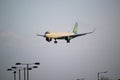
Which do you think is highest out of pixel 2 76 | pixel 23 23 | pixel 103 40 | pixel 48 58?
pixel 23 23

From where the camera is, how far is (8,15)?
4668 millimetres

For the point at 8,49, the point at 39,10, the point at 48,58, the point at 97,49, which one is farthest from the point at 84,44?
the point at 8,49

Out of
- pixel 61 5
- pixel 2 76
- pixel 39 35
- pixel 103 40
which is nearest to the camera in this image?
pixel 2 76

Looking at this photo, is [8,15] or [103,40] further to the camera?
[103,40]

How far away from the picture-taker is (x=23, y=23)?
15.6 ft

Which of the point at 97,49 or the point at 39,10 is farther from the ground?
the point at 39,10

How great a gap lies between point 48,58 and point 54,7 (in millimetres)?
1189

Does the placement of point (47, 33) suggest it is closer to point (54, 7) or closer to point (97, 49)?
point (54, 7)

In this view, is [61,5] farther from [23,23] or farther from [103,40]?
[103,40]

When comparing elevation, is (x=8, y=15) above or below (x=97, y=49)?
above

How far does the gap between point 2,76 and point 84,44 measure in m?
2.04

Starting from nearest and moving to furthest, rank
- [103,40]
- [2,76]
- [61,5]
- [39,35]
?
[2,76], [39,35], [61,5], [103,40]

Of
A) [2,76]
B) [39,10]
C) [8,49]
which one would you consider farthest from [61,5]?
[2,76]

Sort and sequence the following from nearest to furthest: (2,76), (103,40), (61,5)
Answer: (2,76)
(61,5)
(103,40)
